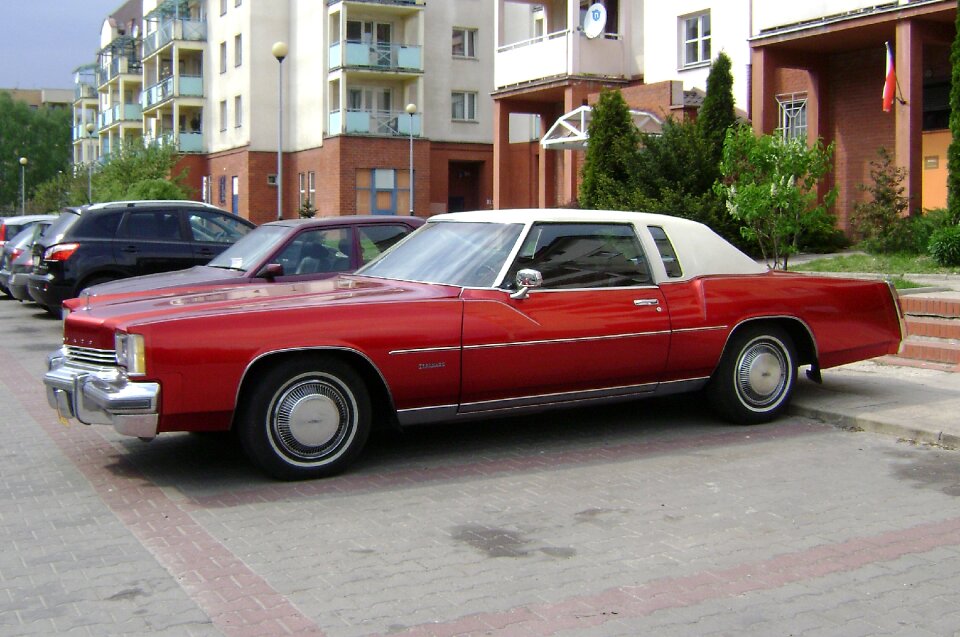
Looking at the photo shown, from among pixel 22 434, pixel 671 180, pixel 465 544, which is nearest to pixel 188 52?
pixel 671 180

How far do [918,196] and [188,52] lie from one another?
146 feet

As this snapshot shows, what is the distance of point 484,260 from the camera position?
7.38m

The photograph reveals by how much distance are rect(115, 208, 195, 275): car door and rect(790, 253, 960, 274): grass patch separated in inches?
362

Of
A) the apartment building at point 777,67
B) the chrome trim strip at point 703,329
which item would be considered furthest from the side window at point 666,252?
the apartment building at point 777,67

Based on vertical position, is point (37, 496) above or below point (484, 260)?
below

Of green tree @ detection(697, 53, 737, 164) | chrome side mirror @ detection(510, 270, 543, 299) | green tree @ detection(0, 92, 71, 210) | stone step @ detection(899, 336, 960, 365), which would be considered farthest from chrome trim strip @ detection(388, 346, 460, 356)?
green tree @ detection(0, 92, 71, 210)

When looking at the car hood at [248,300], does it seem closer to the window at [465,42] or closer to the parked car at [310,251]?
the parked car at [310,251]

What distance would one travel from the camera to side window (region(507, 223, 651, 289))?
7426 mm

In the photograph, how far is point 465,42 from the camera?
1795 inches

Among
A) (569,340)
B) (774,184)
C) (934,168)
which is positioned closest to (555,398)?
(569,340)

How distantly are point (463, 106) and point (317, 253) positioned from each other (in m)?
35.5

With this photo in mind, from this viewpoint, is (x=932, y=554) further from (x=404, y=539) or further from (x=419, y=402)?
(x=419, y=402)

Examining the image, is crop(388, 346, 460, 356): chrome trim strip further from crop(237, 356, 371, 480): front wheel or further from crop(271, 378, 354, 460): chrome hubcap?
crop(271, 378, 354, 460): chrome hubcap

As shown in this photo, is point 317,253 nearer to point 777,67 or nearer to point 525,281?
point 525,281
